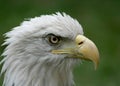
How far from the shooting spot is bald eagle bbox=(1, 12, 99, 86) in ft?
17.7

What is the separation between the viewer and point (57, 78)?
5.49 metres

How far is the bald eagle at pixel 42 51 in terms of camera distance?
539cm

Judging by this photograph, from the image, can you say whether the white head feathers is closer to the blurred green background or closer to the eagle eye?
the eagle eye

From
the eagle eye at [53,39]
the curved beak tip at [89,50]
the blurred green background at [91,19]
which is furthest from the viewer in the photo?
the blurred green background at [91,19]

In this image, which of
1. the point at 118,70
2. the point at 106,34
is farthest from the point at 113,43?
the point at 118,70

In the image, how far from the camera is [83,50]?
5379mm

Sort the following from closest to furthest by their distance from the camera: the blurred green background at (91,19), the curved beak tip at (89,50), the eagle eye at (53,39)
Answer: the curved beak tip at (89,50)
the eagle eye at (53,39)
the blurred green background at (91,19)

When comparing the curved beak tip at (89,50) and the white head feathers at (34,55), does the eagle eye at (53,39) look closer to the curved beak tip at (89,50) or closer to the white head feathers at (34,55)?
the white head feathers at (34,55)

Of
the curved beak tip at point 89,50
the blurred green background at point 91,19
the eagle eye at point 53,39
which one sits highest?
the blurred green background at point 91,19

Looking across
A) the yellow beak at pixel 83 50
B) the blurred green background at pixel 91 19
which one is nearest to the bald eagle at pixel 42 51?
the yellow beak at pixel 83 50

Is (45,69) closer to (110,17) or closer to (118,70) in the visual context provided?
(118,70)

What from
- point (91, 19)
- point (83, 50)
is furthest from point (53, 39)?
point (91, 19)

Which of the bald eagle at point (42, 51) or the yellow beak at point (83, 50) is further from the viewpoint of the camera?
the bald eagle at point (42, 51)

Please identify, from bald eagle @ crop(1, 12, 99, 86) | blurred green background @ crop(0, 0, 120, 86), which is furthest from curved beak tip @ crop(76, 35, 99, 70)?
blurred green background @ crop(0, 0, 120, 86)
